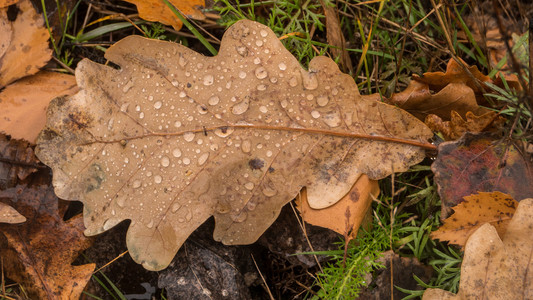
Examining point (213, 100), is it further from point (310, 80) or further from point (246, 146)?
point (310, 80)

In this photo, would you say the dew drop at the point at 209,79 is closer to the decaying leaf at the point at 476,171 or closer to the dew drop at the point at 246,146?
the dew drop at the point at 246,146

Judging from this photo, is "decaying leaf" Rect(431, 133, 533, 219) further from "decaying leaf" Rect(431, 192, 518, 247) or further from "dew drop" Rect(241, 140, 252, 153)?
"dew drop" Rect(241, 140, 252, 153)

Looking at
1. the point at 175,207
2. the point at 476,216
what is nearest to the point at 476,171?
the point at 476,216

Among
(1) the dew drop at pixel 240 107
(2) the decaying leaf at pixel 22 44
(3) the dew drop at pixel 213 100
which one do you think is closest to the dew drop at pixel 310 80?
(1) the dew drop at pixel 240 107

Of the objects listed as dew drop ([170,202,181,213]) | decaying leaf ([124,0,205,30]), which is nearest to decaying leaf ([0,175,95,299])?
dew drop ([170,202,181,213])

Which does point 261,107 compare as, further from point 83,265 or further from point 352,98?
point 83,265

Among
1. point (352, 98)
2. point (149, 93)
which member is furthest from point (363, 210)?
point (149, 93)
